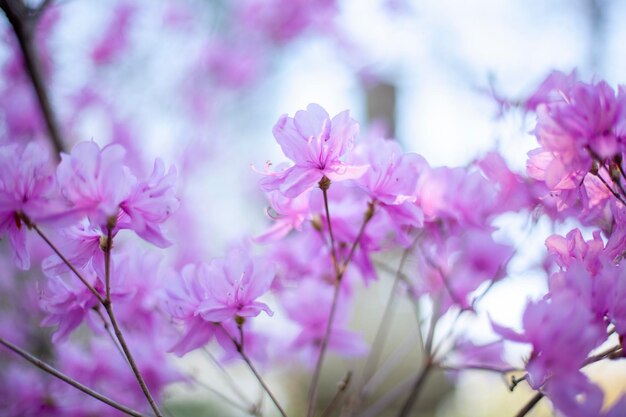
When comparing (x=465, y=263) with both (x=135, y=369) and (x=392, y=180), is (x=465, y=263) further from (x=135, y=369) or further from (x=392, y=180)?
(x=135, y=369)

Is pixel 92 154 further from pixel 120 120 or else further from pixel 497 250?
pixel 120 120

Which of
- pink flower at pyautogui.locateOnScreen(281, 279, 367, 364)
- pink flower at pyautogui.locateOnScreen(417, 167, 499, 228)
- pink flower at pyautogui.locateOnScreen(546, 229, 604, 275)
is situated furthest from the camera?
pink flower at pyautogui.locateOnScreen(281, 279, 367, 364)

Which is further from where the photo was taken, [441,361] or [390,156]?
[441,361]

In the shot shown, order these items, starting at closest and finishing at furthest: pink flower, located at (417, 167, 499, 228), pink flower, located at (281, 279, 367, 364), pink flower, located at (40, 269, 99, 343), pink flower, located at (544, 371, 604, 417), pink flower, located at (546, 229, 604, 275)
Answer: pink flower, located at (544, 371, 604, 417), pink flower, located at (546, 229, 604, 275), pink flower, located at (40, 269, 99, 343), pink flower, located at (417, 167, 499, 228), pink flower, located at (281, 279, 367, 364)

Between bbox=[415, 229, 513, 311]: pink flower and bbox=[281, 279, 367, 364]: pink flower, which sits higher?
bbox=[415, 229, 513, 311]: pink flower

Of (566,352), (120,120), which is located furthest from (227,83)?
Answer: (566,352)

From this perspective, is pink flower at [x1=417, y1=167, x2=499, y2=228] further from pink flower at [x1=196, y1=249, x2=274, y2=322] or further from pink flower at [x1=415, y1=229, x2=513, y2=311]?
pink flower at [x1=196, y1=249, x2=274, y2=322]

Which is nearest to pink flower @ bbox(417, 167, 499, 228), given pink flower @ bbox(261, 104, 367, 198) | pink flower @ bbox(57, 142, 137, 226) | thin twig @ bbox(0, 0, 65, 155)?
pink flower @ bbox(261, 104, 367, 198)

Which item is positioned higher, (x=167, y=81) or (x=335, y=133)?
(x=167, y=81)

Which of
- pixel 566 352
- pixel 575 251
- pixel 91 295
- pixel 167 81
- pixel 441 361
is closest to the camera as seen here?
pixel 566 352
